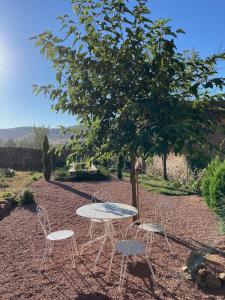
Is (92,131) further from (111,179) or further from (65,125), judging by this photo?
(111,179)

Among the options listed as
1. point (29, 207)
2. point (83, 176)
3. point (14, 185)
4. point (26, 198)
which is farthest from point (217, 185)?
point (14, 185)

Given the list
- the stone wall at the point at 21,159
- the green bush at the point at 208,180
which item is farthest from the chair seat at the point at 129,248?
the stone wall at the point at 21,159

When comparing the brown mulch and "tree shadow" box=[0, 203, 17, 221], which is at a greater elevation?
"tree shadow" box=[0, 203, 17, 221]

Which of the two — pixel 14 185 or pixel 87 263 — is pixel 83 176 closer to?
pixel 14 185

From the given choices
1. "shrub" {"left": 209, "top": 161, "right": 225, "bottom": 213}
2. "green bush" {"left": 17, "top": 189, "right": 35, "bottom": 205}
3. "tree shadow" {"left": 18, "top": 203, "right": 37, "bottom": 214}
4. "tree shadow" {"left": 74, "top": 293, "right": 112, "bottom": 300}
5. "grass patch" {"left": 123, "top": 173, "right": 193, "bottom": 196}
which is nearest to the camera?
"tree shadow" {"left": 74, "top": 293, "right": 112, "bottom": 300}

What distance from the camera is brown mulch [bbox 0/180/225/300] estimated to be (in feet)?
12.1

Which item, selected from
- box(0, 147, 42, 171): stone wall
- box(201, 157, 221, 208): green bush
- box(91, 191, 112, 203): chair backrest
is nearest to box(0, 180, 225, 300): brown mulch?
box(201, 157, 221, 208): green bush

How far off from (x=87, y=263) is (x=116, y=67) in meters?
2.94

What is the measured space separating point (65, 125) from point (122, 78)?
5.86 feet

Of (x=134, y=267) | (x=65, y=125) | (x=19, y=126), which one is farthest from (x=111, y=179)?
(x=19, y=126)

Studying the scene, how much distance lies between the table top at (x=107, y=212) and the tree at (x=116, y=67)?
2.99 feet

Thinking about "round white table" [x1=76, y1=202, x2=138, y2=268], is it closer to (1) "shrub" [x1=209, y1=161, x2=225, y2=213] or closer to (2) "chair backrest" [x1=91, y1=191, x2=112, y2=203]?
(2) "chair backrest" [x1=91, y1=191, x2=112, y2=203]

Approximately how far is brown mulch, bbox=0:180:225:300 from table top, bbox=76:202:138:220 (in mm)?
780

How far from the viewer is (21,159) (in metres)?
23.0
